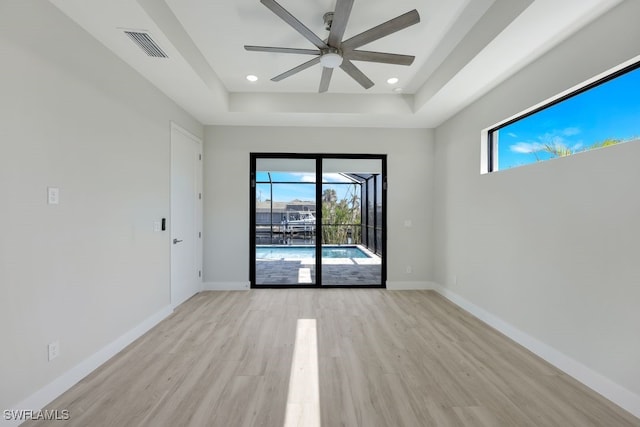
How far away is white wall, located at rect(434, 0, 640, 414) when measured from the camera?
1881 millimetres

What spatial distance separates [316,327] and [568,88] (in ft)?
10.4

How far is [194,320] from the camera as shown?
334cm

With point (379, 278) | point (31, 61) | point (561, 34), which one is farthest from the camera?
point (379, 278)

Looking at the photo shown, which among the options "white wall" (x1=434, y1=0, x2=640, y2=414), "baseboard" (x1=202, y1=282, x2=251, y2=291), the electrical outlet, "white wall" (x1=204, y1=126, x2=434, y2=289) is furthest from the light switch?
"white wall" (x1=434, y1=0, x2=640, y2=414)

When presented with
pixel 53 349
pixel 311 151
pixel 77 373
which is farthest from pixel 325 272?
pixel 53 349

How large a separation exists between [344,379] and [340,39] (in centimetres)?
265

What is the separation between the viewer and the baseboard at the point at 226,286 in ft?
15.0

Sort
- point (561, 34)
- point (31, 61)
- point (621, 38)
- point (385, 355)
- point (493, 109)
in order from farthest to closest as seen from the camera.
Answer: point (493, 109) → point (385, 355) → point (561, 34) → point (621, 38) → point (31, 61)

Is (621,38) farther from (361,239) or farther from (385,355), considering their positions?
(361,239)

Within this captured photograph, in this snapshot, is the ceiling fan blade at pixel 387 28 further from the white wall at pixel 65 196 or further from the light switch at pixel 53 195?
the light switch at pixel 53 195

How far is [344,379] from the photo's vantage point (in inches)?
85.7

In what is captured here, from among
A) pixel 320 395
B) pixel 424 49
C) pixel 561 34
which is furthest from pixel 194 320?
Answer: pixel 561 34

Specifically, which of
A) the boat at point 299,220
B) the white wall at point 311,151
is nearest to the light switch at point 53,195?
the white wall at point 311,151

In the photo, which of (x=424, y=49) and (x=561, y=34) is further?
(x=424, y=49)
